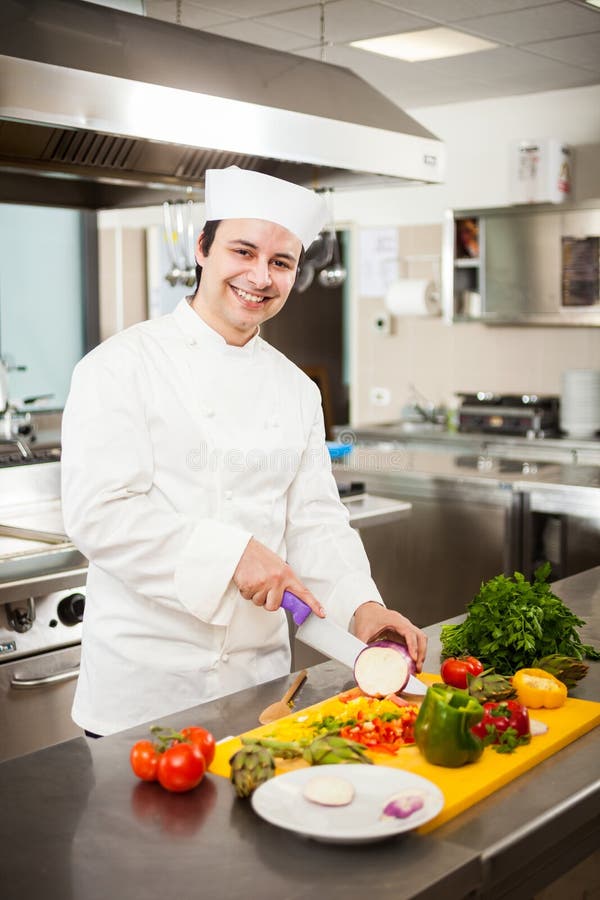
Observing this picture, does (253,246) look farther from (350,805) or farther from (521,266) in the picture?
(521,266)

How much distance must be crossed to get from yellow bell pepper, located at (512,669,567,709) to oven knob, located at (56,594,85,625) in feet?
4.24

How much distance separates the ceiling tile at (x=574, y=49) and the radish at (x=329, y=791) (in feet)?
13.7

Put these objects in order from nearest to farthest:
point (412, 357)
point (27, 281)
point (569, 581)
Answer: point (569, 581) < point (27, 281) < point (412, 357)

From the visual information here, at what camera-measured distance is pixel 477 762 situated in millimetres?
1426

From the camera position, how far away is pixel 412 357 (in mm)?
6641

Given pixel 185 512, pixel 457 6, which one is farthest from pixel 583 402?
pixel 185 512

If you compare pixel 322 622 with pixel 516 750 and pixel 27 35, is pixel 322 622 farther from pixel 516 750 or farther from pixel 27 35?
pixel 27 35

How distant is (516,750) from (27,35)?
1.75 meters

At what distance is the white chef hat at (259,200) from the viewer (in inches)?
74.5

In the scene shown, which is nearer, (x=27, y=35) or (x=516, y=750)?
(x=516, y=750)

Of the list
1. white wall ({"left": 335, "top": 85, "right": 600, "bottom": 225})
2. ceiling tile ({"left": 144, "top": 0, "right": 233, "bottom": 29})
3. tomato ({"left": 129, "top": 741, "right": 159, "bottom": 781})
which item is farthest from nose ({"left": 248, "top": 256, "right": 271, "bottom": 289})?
white wall ({"left": 335, "top": 85, "right": 600, "bottom": 225})

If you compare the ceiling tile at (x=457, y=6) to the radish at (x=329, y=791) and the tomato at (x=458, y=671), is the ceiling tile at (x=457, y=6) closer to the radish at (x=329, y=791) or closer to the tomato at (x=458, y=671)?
the tomato at (x=458, y=671)

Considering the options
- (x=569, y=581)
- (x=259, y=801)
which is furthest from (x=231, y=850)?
(x=569, y=581)

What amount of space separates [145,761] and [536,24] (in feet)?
13.0
